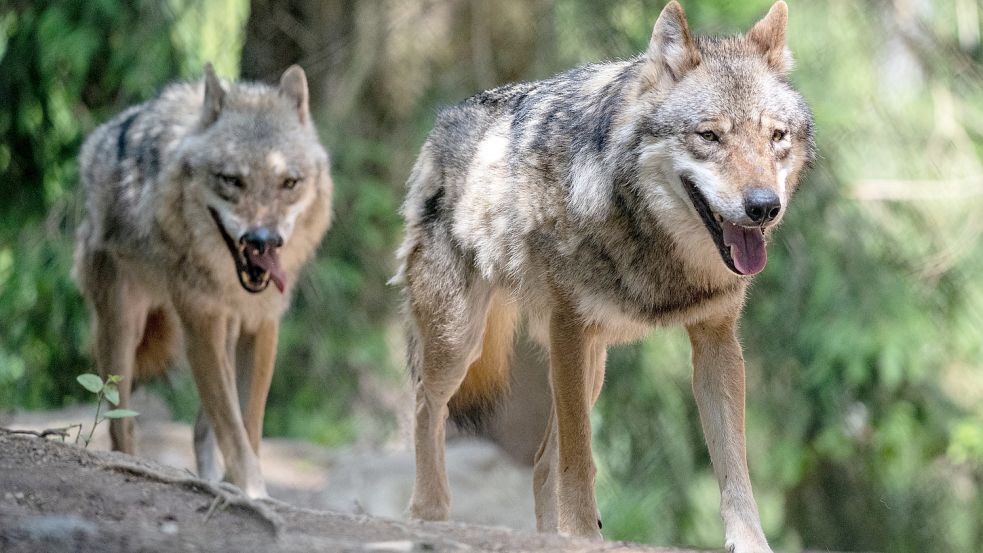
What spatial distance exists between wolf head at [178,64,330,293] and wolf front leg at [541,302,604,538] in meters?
2.02

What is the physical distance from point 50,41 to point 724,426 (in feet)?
19.3

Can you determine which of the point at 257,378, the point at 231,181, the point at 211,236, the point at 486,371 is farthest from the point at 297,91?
the point at 486,371

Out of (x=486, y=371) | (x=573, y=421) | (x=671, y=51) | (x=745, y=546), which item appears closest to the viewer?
(x=745, y=546)

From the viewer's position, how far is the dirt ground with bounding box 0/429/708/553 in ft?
10.0

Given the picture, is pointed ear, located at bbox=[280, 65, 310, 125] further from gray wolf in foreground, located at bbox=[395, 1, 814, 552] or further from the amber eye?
gray wolf in foreground, located at bbox=[395, 1, 814, 552]

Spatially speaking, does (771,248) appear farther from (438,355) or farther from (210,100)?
(210,100)

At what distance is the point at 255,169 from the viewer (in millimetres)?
6148

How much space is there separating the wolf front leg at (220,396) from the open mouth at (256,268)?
401mm

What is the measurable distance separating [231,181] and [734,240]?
3.08 metres

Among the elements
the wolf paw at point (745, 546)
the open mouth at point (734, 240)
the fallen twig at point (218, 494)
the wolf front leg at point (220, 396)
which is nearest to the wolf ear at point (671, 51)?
the open mouth at point (734, 240)

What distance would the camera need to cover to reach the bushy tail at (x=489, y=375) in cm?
540

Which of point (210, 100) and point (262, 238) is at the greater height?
point (210, 100)

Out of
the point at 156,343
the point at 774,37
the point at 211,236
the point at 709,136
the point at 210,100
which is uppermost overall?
the point at 774,37

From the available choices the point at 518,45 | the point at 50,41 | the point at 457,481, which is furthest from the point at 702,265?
the point at 50,41
